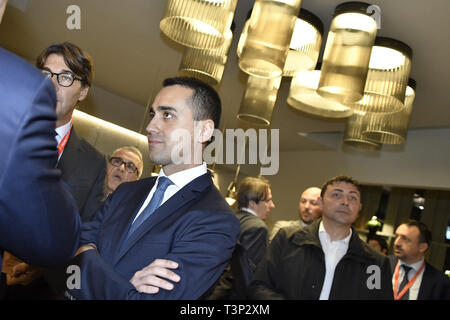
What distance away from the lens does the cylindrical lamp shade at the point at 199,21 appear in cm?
295

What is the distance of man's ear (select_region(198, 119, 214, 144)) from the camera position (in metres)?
1.67

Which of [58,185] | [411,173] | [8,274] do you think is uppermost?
[411,173]

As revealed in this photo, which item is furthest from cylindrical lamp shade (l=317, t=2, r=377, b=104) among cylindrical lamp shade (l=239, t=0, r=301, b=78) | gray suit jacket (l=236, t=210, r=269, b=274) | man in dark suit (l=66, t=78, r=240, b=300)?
man in dark suit (l=66, t=78, r=240, b=300)

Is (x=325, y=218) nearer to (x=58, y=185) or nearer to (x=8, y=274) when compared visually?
(x=8, y=274)

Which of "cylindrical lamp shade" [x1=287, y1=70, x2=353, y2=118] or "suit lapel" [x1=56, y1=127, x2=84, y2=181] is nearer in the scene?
"suit lapel" [x1=56, y1=127, x2=84, y2=181]

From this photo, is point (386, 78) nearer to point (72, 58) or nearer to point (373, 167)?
point (72, 58)

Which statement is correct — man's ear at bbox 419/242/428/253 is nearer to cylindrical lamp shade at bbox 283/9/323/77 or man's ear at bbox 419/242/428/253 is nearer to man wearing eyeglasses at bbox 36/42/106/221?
cylindrical lamp shade at bbox 283/9/323/77

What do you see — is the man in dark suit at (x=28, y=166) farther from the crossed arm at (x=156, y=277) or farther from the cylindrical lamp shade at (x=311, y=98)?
the cylindrical lamp shade at (x=311, y=98)

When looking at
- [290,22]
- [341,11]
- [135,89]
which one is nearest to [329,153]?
[135,89]

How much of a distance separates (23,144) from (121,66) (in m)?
5.51

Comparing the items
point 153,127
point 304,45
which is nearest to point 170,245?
point 153,127

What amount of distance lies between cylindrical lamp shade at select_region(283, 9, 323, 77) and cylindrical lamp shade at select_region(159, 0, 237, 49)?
2.07 feet
